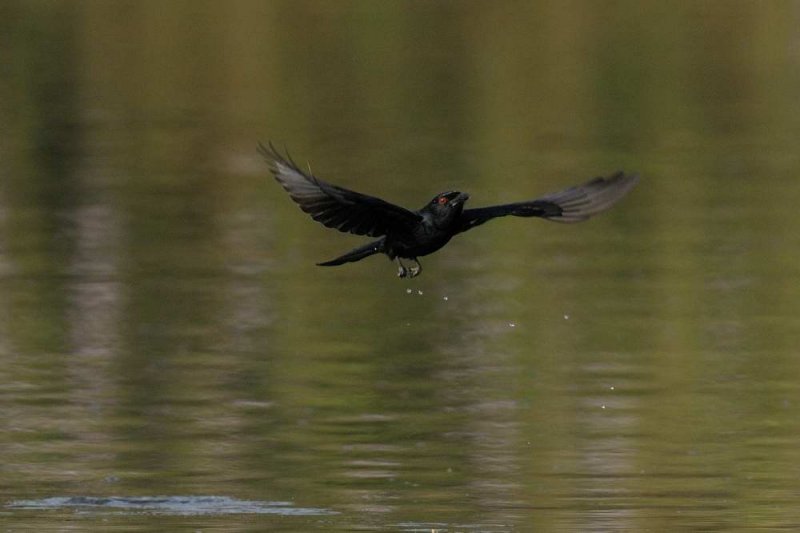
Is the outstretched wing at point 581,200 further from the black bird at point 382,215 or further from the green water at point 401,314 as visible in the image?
the green water at point 401,314

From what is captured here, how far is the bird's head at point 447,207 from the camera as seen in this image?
1212 centimetres

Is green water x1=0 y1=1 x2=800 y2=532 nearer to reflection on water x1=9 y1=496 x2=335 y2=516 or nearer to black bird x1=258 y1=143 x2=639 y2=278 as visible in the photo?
reflection on water x1=9 y1=496 x2=335 y2=516

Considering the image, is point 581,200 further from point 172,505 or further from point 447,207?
point 172,505

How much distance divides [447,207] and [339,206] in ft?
1.79

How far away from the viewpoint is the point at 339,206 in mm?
12234

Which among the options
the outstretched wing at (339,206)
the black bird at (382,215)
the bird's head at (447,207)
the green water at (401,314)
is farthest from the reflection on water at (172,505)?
the bird's head at (447,207)

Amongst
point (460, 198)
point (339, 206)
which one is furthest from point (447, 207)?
point (339, 206)

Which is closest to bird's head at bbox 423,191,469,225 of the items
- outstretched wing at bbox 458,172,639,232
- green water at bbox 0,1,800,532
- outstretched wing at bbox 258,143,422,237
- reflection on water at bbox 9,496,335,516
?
outstretched wing at bbox 258,143,422,237

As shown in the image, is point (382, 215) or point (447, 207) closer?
point (447, 207)

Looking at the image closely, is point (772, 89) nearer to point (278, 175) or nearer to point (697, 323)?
point (697, 323)

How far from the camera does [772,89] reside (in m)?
40.5

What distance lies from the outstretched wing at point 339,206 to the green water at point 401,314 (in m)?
1.66

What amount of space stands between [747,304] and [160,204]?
9242mm

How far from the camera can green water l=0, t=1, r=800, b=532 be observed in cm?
1382
